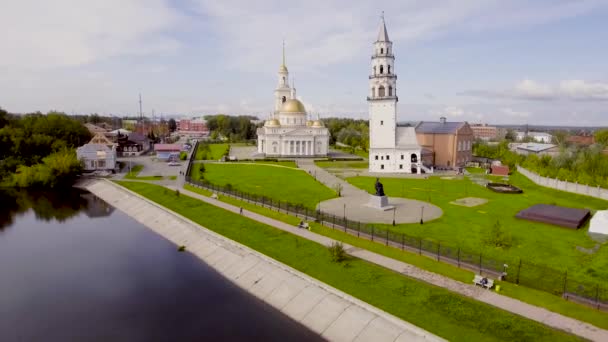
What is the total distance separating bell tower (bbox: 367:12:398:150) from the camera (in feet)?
201

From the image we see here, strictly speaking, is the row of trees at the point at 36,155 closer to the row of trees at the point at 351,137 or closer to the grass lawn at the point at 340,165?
the grass lawn at the point at 340,165

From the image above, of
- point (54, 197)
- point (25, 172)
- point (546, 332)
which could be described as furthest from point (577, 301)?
point (25, 172)

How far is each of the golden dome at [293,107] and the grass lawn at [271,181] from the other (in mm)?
23804

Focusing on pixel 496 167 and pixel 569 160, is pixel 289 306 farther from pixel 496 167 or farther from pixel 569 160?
pixel 569 160

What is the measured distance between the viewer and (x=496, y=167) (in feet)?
194

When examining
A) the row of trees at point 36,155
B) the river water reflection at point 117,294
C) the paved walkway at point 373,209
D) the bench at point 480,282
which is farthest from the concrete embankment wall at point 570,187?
the row of trees at point 36,155

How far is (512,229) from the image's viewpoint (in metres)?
30.8

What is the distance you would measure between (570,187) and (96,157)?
6353cm

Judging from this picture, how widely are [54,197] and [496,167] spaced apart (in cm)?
5850

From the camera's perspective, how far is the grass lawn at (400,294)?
54.9 feet

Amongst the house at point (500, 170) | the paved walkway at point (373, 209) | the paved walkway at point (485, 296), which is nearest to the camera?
the paved walkway at point (485, 296)

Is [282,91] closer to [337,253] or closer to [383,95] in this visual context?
[383,95]

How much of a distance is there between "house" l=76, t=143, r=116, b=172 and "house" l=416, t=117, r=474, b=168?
4908 cm

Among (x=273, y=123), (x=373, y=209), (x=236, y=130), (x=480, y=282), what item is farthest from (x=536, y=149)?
(x=236, y=130)
